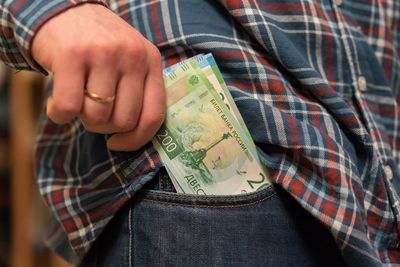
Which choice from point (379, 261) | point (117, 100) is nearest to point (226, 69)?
point (117, 100)

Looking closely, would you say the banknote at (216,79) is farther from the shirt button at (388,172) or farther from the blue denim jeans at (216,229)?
the shirt button at (388,172)

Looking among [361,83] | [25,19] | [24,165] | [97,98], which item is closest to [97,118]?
[97,98]

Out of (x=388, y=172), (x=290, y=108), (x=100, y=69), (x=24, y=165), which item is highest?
(x=100, y=69)

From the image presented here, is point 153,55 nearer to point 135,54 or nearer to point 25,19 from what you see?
point 135,54

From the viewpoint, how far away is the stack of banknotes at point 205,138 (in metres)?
0.67

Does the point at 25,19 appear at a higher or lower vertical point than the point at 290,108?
higher

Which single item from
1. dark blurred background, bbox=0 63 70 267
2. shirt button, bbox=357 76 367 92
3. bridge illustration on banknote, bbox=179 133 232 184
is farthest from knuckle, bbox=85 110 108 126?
dark blurred background, bbox=0 63 70 267

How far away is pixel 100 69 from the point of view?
57 centimetres

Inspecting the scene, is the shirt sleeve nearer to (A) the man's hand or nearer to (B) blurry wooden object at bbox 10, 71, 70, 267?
(A) the man's hand

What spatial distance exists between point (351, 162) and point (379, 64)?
0.18m

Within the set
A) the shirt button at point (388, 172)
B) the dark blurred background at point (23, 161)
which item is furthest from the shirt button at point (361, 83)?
the dark blurred background at point (23, 161)

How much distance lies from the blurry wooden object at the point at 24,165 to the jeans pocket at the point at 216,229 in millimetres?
1333

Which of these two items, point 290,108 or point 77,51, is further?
point 290,108

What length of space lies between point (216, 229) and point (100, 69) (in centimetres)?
23
